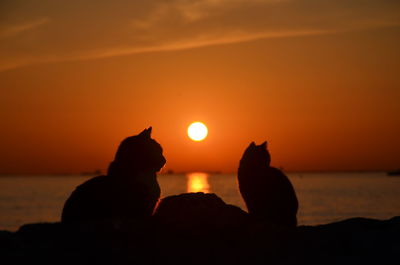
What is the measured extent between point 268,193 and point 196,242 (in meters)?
3.31

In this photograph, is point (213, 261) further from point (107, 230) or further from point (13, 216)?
point (13, 216)

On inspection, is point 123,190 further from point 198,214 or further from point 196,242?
point 196,242

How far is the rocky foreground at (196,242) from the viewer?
705 centimetres

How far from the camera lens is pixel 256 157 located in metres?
11.3

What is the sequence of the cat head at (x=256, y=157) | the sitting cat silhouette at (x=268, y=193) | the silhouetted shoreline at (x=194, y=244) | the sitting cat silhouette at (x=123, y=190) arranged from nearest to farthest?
the silhouetted shoreline at (x=194, y=244) → the sitting cat silhouette at (x=123, y=190) → the sitting cat silhouette at (x=268, y=193) → the cat head at (x=256, y=157)

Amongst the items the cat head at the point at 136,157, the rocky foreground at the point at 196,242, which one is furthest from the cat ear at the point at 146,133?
the rocky foreground at the point at 196,242

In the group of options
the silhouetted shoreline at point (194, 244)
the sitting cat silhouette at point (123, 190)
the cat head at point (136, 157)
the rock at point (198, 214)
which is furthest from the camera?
the cat head at point (136, 157)

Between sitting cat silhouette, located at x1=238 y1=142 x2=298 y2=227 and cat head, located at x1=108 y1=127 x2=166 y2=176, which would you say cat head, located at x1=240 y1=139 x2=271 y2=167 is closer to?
sitting cat silhouette, located at x1=238 y1=142 x2=298 y2=227

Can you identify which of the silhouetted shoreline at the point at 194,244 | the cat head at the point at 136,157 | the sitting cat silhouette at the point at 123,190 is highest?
the cat head at the point at 136,157

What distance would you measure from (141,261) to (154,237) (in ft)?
2.04

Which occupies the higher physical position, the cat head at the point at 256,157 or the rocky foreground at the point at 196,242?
the cat head at the point at 256,157

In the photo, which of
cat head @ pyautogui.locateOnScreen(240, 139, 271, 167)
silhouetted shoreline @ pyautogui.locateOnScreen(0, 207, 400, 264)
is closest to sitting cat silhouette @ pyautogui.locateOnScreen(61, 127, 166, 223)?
silhouetted shoreline @ pyautogui.locateOnScreen(0, 207, 400, 264)

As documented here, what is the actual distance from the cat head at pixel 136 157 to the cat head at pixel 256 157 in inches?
80.3

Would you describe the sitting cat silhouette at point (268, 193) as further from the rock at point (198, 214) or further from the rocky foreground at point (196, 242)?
the rocky foreground at point (196, 242)
